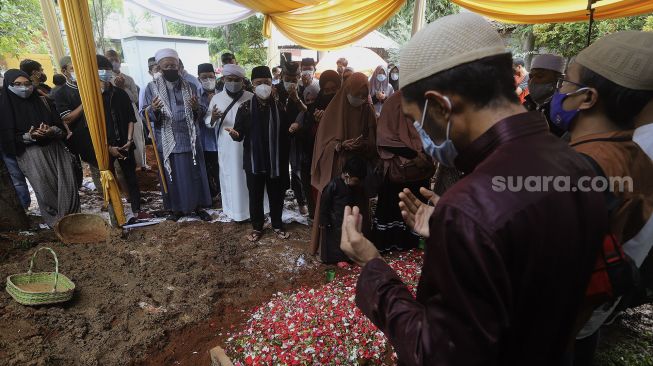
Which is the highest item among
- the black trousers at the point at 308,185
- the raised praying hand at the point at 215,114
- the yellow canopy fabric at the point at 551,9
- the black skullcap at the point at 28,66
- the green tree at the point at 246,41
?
the green tree at the point at 246,41

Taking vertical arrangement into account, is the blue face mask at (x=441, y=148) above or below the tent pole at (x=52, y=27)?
below

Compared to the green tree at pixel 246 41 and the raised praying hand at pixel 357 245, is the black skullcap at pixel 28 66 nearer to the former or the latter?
the raised praying hand at pixel 357 245

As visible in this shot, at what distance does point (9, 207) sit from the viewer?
4754mm

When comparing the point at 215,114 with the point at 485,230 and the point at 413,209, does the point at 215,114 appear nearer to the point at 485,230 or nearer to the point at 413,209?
the point at 413,209

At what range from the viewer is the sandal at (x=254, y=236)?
4863 mm

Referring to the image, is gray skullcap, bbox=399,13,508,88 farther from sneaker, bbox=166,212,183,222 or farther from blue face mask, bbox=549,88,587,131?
sneaker, bbox=166,212,183,222

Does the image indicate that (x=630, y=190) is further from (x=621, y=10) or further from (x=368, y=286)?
(x=621, y=10)

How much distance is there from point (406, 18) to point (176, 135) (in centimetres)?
1629

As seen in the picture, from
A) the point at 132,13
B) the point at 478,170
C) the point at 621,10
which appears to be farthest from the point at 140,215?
the point at 132,13

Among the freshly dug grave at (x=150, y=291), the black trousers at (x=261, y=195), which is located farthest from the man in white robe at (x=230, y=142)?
the black trousers at (x=261, y=195)

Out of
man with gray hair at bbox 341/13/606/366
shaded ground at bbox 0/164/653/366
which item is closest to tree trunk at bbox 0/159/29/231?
shaded ground at bbox 0/164/653/366

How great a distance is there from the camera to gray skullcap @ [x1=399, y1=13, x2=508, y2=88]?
912 mm

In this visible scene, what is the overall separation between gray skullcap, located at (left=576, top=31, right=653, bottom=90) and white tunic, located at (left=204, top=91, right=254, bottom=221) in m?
4.13

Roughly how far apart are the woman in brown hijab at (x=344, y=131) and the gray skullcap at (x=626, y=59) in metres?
2.64
